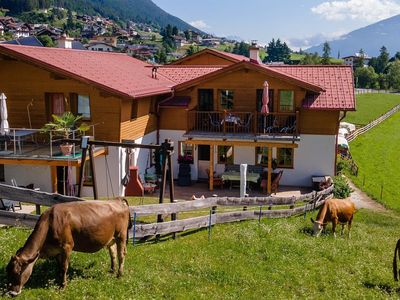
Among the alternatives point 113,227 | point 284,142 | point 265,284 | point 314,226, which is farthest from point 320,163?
point 113,227

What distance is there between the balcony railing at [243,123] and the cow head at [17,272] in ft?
53.2

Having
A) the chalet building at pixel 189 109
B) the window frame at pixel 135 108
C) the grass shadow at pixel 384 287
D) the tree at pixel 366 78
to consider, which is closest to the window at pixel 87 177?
the chalet building at pixel 189 109

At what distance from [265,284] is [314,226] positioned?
4.97 m

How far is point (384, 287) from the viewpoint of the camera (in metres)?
10.5

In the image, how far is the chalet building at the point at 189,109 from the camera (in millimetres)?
20703

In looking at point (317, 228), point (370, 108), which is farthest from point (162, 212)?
point (370, 108)

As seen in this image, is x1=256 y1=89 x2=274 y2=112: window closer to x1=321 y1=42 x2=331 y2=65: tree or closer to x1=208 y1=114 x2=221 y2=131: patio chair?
x1=208 y1=114 x2=221 y2=131: patio chair

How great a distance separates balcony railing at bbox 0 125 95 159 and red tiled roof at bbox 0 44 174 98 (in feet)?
7.26

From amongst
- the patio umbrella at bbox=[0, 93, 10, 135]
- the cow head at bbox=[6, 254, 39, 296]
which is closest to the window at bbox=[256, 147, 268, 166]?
the patio umbrella at bbox=[0, 93, 10, 135]

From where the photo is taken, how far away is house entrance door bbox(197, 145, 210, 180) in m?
25.0

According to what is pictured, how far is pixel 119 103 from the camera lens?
806 inches

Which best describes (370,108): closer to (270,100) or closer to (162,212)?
(270,100)

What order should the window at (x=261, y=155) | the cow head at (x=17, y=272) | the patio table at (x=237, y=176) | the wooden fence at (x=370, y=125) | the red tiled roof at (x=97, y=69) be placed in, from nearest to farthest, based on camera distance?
the cow head at (x=17, y=272) < the red tiled roof at (x=97, y=69) < the patio table at (x=237, y=176) < the window at (x=261, y=155) < the wooden fence at (x=370, y=125)

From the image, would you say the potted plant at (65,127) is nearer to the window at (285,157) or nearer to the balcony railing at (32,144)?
the balcony railing at (32,144)
